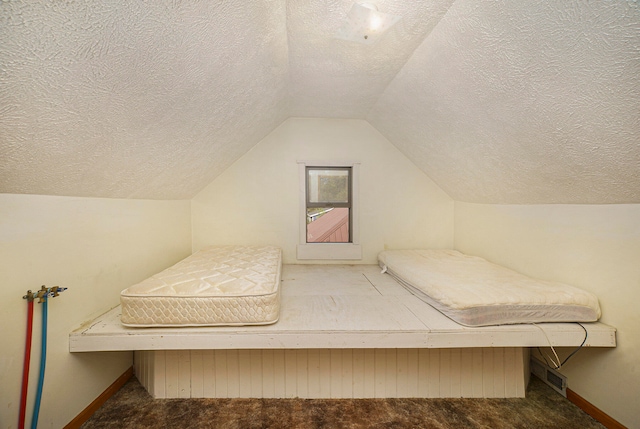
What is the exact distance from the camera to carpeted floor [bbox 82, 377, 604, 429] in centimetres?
151

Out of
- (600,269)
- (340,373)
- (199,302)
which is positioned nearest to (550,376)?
(600,269)

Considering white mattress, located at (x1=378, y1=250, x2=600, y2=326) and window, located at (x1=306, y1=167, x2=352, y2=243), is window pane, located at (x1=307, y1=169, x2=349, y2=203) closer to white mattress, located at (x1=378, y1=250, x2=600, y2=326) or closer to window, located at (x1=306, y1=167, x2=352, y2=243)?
window, located at (x1=306, y1=167, x2=352, y2=243)

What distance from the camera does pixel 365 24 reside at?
1475mm

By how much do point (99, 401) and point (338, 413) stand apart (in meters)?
1.49

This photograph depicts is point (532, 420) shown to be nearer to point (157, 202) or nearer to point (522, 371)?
point (522, 371)

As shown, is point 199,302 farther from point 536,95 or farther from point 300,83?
point 536,95

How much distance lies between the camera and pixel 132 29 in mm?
935

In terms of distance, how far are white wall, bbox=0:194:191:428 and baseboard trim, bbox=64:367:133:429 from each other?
33 mm

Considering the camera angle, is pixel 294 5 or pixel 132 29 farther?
pixel 294 5

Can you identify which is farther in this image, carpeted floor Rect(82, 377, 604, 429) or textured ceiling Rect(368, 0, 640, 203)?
carpeted floor Rect(82, 377, 604, 429)

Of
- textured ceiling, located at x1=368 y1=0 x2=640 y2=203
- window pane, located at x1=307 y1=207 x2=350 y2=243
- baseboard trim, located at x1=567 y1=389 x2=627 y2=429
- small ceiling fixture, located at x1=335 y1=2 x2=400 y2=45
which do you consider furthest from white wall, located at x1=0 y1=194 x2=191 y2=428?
baseboard trim, located at x1=567 y1=389 x2=627 y2=429

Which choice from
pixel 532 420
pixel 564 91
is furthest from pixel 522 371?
pixel 564 91

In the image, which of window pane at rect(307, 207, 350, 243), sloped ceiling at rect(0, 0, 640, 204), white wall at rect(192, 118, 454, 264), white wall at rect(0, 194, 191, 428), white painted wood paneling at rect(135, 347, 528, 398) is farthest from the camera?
window pane at rect(307, 207, 350, 243)

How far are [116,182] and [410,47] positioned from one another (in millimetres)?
2074
